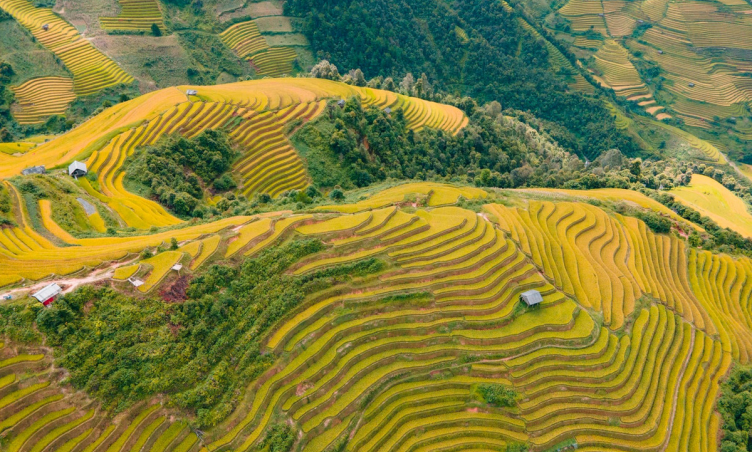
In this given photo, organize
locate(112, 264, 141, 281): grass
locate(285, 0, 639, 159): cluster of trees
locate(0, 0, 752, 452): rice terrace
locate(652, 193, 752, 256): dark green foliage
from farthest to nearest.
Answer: locate(285, 0, 639, 159): cluster of trees, locate(652, 193, 752, 256): dark green foliage, locate(112, 264, 141, 281): grass, locate(0, 0, 752, 452): rice terrace

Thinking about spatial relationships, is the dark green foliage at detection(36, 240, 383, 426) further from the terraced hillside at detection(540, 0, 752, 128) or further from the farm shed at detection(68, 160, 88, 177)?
the terraced hillside at detection(540, 0, 752, 128)

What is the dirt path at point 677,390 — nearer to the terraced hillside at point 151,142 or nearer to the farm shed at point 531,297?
the farm shed at point 531,297

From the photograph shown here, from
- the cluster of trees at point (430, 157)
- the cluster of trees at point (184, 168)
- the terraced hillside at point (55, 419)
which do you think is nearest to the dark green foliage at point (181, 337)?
the terraced hillside at point (55, 419)

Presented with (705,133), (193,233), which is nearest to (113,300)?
(193,233)

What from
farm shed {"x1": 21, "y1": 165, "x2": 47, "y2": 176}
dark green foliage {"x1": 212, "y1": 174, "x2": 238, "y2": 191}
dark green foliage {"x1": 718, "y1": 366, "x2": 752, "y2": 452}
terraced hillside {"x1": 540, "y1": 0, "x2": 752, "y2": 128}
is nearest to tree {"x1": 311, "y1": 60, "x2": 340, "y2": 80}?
dark green foliage {"x1": 212, "y1": 174, "x2": 238, "y2": 191}

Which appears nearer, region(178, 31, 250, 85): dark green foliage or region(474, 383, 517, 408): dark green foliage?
region(474, 383, 517, 408): dark green foliage

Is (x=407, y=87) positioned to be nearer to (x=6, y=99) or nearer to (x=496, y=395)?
(x=496, y=395)
